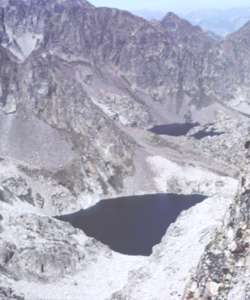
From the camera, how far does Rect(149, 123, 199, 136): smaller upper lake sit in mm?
185200

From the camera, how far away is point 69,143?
411 feet

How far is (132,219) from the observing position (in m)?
104

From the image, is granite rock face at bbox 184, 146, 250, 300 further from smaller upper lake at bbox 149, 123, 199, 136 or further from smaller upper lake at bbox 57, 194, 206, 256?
smaller upper lake at bbox 149, 123, 199, 136

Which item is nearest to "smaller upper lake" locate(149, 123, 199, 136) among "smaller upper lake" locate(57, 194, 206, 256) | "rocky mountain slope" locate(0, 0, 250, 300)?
"rocky mountain slope" locate(0, 0, 250, 300)

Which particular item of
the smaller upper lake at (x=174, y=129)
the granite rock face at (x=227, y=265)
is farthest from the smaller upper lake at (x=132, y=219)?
the smaller upper lake at (x=174, y=129)

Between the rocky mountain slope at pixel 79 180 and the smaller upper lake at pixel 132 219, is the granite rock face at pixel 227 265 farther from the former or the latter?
the smaller upper lake at pixel 132 219

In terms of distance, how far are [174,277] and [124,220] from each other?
40.0 metres

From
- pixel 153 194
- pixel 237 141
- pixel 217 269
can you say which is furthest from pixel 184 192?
pixel 217 269

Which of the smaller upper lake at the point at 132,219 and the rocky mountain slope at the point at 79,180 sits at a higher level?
the rocky mountain slope at the point at 79,180

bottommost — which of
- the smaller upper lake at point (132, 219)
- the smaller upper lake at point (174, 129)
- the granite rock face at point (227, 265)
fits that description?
the smaller upper lake at point (132, 219)

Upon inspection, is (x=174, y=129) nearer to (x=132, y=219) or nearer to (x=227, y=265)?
(x=132, y=219)

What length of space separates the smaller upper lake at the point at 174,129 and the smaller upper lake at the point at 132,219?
218ft

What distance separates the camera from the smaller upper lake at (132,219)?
91.2 metres

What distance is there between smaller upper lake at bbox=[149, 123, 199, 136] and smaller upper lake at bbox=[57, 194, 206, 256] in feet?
218
